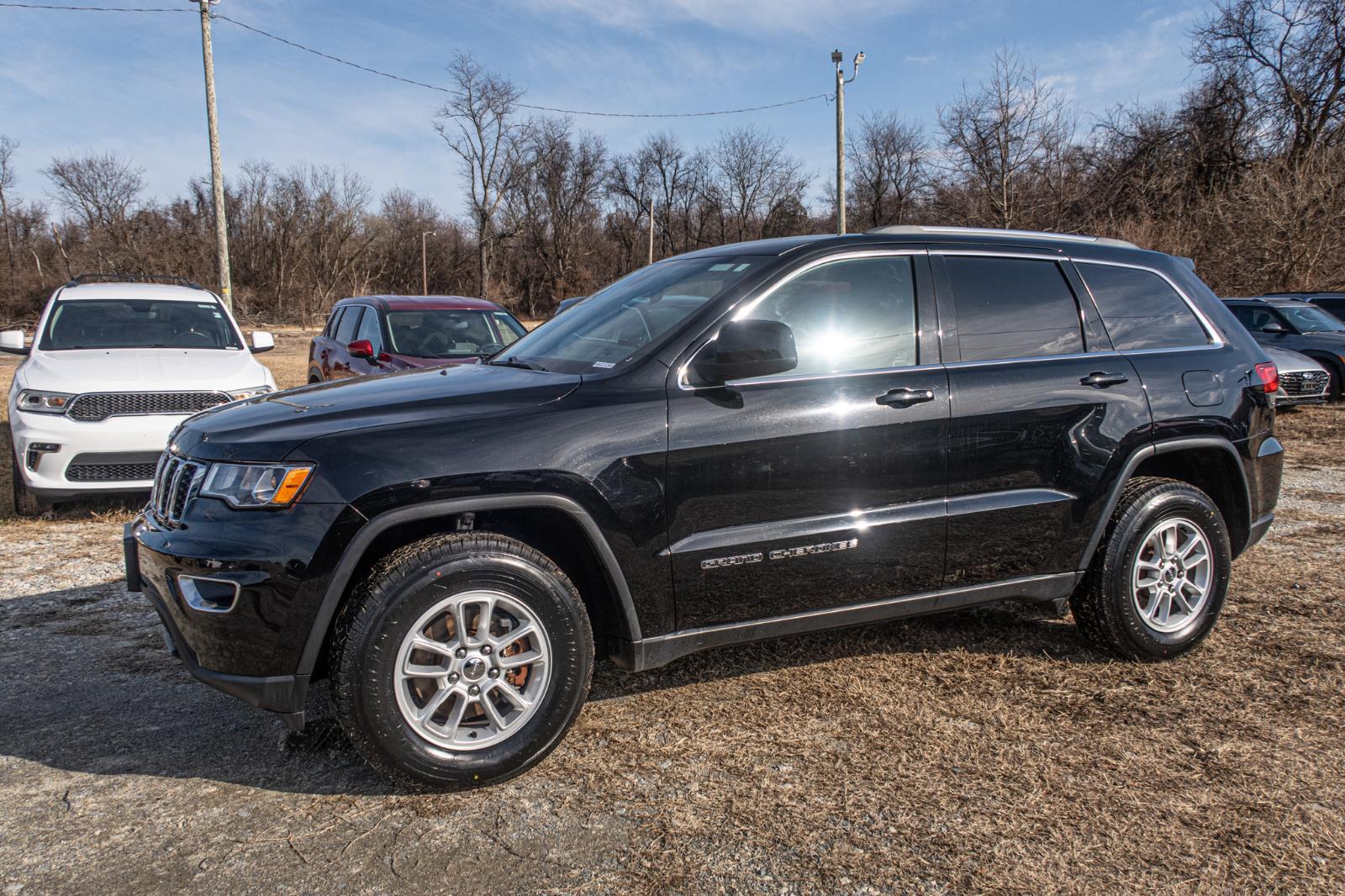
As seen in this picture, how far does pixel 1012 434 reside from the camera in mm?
3674

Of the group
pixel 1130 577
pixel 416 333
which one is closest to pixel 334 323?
pixel 416 333

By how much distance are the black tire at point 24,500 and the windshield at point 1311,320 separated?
16.0 m

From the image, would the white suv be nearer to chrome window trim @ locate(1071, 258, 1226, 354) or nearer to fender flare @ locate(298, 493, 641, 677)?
fender flare @ locate(298, 493, 641, 677)

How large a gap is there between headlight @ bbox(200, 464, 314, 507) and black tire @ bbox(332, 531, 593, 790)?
36 cm

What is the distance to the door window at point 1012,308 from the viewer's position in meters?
3.76

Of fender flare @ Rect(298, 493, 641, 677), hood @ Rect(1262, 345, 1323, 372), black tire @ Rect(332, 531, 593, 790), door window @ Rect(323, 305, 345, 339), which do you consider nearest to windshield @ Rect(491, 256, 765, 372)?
fender flare @ Rect(298, 493, 641, 677)

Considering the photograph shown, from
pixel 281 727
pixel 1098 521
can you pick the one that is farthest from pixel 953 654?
pixel 281 727

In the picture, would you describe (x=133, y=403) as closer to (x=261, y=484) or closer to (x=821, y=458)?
(x=261, y=484)

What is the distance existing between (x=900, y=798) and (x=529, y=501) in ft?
4.97

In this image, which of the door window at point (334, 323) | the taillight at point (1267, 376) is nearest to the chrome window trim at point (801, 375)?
the taillight at point (1267, 376)

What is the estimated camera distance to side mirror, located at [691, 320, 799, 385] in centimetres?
318

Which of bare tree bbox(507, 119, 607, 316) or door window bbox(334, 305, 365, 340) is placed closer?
door window bbox(334, 305, 365, 340)

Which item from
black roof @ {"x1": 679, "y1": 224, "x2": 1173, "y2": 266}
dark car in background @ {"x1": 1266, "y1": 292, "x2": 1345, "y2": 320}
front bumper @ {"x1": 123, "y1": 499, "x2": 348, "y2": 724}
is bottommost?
front bumper @ {"x1": 123, "y1": 499, "x2": 348, "y2": 724}

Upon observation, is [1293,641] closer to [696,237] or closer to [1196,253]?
[1196,253]
